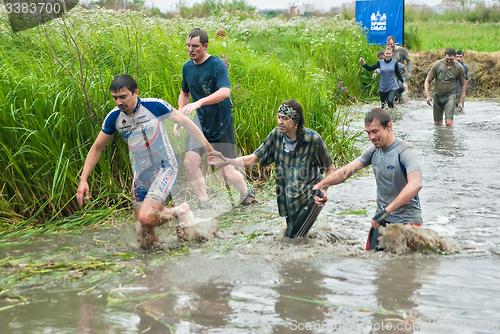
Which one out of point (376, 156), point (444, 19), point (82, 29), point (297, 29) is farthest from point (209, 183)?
point (444, 19)

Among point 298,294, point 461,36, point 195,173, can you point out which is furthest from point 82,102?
point 461,36

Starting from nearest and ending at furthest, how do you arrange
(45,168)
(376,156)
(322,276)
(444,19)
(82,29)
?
(322,276) < (376,156) < (45,168) < (82,29) < (444,19)

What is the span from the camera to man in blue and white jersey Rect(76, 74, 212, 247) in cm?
425

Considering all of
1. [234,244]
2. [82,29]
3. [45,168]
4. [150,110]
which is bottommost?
[234,244]

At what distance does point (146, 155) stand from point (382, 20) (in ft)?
47.1

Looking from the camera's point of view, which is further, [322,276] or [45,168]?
[45,168]

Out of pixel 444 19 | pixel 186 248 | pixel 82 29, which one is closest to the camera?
pixel 186 248

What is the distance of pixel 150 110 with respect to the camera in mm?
4367

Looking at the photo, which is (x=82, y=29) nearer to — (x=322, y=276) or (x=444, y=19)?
(x=322, y=276)

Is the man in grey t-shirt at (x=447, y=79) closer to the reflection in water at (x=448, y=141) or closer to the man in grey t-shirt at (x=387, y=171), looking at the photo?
the reflection in water at (x=448, y=141)

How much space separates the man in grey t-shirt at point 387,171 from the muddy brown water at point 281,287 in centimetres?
35

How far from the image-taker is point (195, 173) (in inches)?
217

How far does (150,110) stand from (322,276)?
2025mm

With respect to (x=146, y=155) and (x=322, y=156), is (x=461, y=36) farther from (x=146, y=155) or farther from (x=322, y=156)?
(x=146, y=155)
